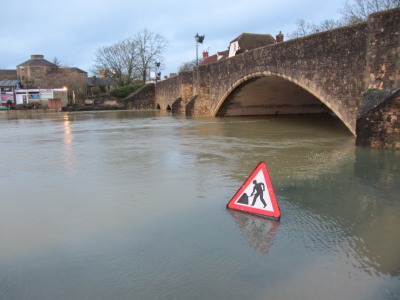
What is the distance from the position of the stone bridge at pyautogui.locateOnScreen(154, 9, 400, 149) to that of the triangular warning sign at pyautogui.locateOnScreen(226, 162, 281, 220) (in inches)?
213

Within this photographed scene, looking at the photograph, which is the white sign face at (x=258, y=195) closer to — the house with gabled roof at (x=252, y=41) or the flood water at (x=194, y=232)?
the flood water at (x=194, y=232)

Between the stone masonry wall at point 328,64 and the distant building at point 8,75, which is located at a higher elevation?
the distant building at point 8,75

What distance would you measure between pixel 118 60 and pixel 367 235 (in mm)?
52953

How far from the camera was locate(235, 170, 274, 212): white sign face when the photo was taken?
4504 millimetres

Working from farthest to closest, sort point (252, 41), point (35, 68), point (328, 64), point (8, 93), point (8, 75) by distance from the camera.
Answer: point (8, 75)
point (35, 68)
point (8, 93)
point (252, 41)
point (328, 64)

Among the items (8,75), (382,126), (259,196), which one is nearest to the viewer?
(259,196)

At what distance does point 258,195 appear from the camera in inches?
183

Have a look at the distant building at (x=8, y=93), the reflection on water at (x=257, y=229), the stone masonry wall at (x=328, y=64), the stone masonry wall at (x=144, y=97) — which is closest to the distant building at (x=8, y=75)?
the distant building at (x=8, y=93)

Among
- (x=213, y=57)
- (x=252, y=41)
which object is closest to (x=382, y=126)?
(x=252, y=41)

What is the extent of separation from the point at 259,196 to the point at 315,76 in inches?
371

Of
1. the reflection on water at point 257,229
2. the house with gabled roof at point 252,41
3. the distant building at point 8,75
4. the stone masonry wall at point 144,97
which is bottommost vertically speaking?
the reflection on water at point 257,229

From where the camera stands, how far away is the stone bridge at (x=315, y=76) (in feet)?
30.8

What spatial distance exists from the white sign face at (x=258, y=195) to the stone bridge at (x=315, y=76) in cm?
540

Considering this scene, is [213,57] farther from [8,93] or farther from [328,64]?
[328,64]
